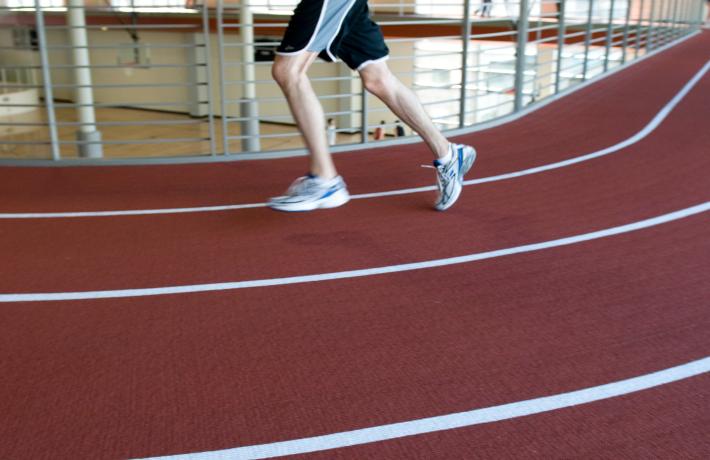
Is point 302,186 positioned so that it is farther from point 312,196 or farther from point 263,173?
point 263,173

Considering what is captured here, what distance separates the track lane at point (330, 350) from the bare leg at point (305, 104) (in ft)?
2.69

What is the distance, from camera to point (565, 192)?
360 centimetres

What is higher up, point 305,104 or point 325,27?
point 325,27

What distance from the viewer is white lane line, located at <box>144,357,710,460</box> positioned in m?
1.56

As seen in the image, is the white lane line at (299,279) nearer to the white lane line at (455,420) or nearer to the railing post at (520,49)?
the white lane line at (455,420)

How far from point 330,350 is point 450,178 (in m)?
1.44

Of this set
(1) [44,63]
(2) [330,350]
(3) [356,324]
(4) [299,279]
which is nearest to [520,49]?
(1) [44,63]

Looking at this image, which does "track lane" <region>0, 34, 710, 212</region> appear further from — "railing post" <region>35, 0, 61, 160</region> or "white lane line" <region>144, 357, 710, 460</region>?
"white lane line" <region>144, 357, 710, 460</region>

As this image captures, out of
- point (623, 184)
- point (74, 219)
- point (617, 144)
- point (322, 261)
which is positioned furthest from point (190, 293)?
point (617, 144)

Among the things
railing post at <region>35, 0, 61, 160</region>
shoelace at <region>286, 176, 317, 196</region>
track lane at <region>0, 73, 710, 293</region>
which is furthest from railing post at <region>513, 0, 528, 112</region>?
railing post at <region>35, 0, 61, 160</region>

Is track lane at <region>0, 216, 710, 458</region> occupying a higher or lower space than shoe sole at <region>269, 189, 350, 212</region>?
lower

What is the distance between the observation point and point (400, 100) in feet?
10.6

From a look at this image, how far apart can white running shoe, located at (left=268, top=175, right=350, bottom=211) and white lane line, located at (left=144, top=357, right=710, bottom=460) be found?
1.57 m

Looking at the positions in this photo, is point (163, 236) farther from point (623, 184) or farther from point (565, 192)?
point (623, 184)
